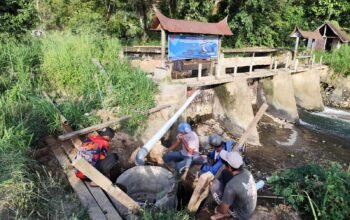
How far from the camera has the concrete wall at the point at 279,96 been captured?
41.4ft

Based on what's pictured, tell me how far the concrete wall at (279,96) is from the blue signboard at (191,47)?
3.71m

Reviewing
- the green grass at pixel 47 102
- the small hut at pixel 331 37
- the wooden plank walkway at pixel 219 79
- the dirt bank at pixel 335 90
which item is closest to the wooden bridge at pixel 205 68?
the wooden plank walkway at pixel 219 79

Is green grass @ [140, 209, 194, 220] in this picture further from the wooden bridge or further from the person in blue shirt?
the wooden bridge

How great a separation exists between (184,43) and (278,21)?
13.6 m

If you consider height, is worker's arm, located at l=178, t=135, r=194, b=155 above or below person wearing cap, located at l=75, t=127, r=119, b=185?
below

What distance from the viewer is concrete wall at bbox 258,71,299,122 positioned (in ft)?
41.4

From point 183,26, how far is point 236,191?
6.95 metres

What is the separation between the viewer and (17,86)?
20.4ft

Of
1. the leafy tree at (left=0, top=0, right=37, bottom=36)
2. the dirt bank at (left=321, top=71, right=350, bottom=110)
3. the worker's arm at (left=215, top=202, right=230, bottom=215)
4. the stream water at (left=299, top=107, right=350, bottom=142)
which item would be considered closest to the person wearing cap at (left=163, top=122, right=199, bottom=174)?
the worker's arm at (left=215, top=202, right=230, bottom=215)

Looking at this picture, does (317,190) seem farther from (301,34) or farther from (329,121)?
(301,34)

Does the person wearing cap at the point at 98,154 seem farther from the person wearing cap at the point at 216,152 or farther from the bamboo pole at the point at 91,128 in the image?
the person wearing cap at the point at 216,152

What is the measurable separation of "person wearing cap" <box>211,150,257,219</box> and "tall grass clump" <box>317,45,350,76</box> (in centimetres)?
1590

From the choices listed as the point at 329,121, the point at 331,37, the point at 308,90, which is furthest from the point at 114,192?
the point at 331,37

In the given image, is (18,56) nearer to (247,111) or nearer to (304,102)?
(247,111)
